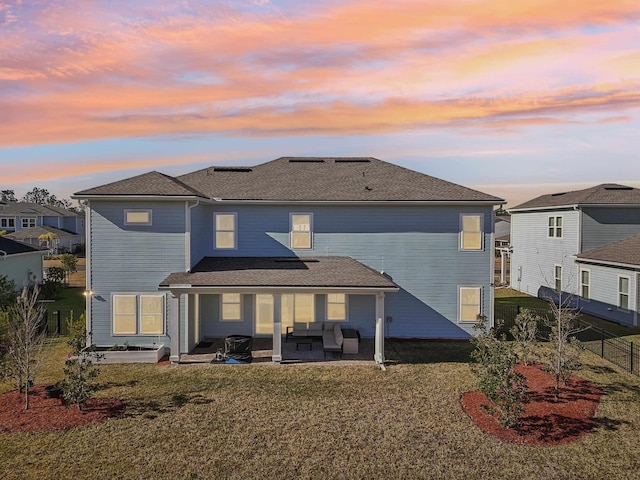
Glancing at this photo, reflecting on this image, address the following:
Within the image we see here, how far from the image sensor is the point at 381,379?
12953 mm

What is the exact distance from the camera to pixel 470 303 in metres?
17.9

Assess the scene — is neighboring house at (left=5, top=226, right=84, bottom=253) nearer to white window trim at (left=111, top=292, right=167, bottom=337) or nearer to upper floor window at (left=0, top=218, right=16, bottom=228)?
upper floor window at (left=0, top=218, right=16, bottom=228)

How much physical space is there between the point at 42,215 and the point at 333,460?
69820 mm

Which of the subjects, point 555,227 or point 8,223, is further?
point 8,223

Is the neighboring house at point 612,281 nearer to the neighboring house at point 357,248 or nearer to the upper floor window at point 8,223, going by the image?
the neighboring house at point 357,248

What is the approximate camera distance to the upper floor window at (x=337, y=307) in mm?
17781

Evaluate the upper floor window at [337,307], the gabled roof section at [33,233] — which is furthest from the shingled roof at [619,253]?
the gabled roof section at [33,233]

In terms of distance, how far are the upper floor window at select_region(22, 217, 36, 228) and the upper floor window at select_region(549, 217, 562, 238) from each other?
70.3 meters

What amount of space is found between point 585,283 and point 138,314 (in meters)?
24.6

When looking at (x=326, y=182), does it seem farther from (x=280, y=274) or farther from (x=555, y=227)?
(x=555, y=227)

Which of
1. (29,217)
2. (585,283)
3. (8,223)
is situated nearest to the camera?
(585,283)

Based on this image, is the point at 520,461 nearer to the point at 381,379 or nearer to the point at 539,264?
the point at 381,379

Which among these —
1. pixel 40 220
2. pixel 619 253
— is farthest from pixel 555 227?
pixel 40 220

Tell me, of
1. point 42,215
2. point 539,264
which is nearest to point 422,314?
point 539,264
